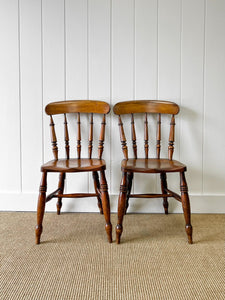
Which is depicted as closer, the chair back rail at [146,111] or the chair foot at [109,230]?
the chair foot at [109,230]

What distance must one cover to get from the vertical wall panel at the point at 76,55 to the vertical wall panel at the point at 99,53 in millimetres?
34

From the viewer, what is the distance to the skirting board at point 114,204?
79.7 inches

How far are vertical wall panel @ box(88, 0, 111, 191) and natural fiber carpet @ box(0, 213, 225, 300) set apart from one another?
629mm

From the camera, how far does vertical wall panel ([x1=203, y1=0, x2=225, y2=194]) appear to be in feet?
6.37

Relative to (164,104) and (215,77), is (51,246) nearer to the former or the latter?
(164,104)

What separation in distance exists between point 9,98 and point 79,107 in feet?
1.73

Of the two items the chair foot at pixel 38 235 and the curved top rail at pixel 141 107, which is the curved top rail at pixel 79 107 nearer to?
the curved top rail at pixel 141 107

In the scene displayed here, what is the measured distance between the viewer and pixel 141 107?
6.21 ft

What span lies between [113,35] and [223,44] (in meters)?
0.74

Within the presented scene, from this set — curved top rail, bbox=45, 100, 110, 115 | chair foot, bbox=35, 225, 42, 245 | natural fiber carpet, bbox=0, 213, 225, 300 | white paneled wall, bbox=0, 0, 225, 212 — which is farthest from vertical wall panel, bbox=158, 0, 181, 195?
chair foot, bbox=35, 225, 42, 245

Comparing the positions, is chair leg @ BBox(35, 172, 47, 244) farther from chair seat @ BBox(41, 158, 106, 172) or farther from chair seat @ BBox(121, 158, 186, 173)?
chair seat @ BBox(121, 158, 186, 173)

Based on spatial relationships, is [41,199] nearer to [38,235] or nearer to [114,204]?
[38,235]

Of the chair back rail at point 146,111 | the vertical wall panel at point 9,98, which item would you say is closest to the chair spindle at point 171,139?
the chair back rail at point 146,111

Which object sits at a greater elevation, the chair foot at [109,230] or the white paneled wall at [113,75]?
the white paneled wall at [113,75]
